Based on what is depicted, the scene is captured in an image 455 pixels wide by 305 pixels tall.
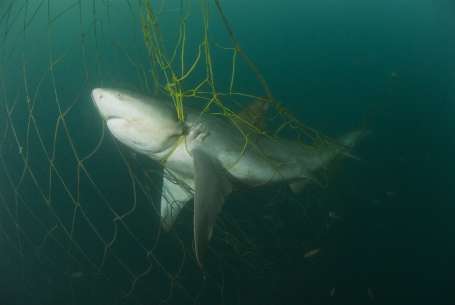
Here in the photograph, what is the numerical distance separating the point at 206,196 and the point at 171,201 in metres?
1.38

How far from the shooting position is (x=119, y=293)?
5.87m

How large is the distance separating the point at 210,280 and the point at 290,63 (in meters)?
23.5

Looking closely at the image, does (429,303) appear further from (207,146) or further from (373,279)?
(207,146)

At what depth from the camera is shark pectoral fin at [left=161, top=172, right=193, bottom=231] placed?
12.6 ft

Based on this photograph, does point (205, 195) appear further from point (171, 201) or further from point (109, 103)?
point (171, 201)

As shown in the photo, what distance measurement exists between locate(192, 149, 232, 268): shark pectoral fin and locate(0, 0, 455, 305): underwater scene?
0.01 meters

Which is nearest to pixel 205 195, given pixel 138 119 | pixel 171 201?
pixel 138 119

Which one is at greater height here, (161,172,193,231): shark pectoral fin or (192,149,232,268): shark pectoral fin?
(192,149,232,268): shark pectoral fin

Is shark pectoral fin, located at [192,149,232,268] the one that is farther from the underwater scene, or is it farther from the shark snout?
the shark snout

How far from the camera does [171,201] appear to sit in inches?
159

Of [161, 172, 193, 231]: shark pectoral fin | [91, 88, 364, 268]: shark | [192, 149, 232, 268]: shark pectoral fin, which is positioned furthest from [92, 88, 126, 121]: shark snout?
[161, 172, 193, 231]: shark pectoral fin

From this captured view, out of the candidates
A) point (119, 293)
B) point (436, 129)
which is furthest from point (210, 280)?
point (436, 129)

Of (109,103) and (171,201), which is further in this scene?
(171,201)

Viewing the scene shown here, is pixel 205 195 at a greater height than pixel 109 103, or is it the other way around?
pixel 109 103
